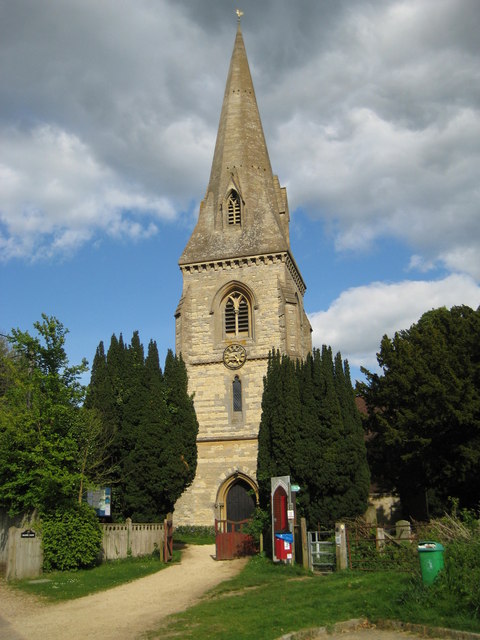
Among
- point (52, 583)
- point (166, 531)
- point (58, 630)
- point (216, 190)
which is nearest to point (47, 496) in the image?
point (52, 583)

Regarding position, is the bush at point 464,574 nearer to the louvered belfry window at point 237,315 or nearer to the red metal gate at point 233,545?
the red metal gate at point 233,545

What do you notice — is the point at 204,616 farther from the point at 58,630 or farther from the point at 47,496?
the point at 47,496

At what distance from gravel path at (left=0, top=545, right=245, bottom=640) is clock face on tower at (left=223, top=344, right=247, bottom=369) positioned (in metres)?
13.7

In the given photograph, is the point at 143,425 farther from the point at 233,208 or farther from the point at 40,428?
the point at 233,208

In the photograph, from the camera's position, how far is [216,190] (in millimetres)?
34375

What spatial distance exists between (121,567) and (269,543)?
15.3ft

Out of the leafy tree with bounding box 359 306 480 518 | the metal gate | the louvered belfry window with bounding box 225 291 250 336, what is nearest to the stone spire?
A: the louvered belfry window with bounding box 225 291 250 336

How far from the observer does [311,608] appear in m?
9.95

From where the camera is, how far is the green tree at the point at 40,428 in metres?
16.1

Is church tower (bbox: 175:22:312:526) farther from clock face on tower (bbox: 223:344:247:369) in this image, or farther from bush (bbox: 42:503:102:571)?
bush (bbox: 42:503:102:571)

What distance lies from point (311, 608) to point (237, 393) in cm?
1924

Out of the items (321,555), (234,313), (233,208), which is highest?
(233,208)

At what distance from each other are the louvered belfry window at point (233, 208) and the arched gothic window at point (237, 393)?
29.8ft

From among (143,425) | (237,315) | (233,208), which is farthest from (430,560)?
(233,208)
